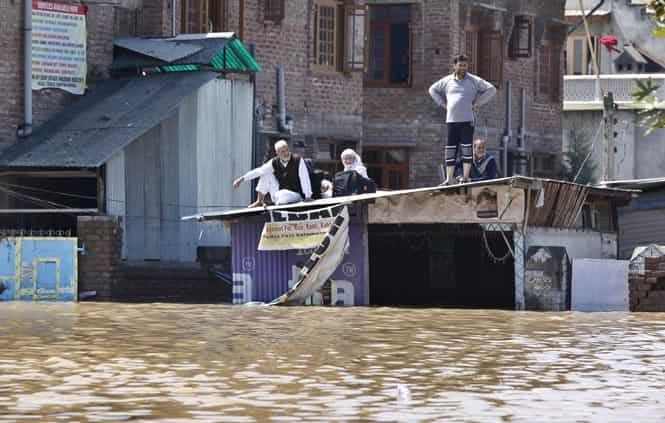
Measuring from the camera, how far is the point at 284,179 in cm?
2433

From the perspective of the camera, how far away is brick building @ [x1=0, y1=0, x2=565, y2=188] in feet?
97.3

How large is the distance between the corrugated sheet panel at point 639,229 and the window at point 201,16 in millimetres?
8430

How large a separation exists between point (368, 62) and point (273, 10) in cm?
482

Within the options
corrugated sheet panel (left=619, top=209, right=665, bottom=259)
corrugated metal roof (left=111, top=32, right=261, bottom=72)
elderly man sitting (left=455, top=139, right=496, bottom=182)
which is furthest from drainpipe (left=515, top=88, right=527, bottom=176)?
elderly man sitting (left=455, top=139, right=496, bottom=182)

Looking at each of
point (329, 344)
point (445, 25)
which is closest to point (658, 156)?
point (445, 25)

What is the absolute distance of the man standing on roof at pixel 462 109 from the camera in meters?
23.3

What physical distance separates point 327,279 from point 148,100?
4.92 meters

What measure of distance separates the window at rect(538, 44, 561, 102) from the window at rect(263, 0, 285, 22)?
12023 mm

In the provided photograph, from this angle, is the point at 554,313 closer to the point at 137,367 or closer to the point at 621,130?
the point at 137,367

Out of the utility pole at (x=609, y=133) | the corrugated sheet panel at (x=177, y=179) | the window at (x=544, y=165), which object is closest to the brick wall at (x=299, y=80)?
the corrugated sheet panel at (x=177, y=179)

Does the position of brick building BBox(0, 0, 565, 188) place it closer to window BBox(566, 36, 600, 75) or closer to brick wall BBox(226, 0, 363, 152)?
brick wall BBox(226, 0, 363, 152)

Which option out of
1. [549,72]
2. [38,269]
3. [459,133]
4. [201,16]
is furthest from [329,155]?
[459,133]

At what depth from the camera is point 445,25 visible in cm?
3838

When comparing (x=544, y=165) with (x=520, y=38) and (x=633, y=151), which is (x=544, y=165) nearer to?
(x=633, y=151)
